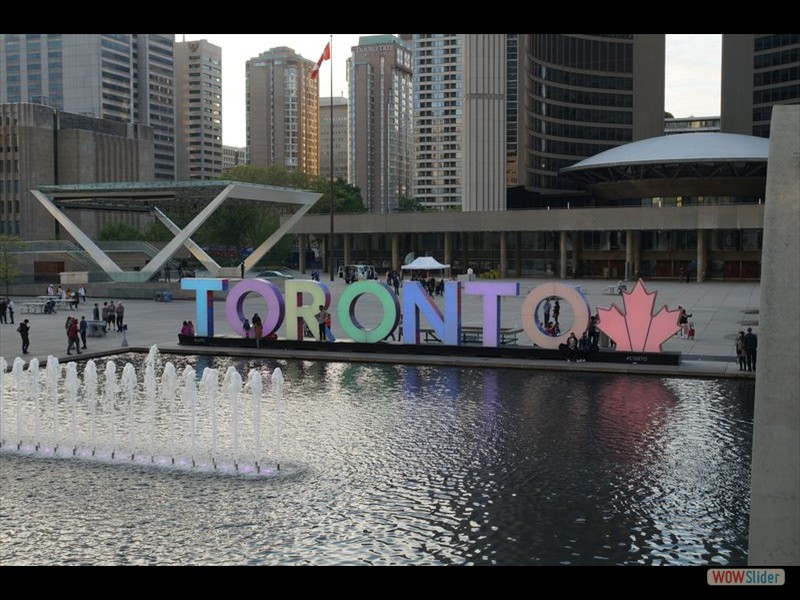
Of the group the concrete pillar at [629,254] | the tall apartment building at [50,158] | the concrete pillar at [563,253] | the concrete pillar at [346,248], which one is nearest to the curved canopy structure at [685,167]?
the concrete pillar at [629,254]

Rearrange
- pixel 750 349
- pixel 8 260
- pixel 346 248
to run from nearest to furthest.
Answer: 1. pixel 750 349
2. pixel 8 260
3. pixel 346 248

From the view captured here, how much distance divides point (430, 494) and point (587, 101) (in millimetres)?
126005

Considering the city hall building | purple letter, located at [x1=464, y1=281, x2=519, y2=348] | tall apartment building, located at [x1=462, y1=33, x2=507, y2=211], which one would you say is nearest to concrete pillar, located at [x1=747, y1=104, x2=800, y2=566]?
purple letter, located at [x1=464, y1=281, x2=519, y2=348]

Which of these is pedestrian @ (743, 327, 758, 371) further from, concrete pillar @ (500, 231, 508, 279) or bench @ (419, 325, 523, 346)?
concrete pillar @ (500, 231, 508, 279)

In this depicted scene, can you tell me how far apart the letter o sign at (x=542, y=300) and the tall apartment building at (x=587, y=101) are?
97190 millimetres

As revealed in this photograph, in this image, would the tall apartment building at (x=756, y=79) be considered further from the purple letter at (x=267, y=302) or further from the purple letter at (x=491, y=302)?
the purple letter at (x=267, y=302)

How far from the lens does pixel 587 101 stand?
132375 millimetres

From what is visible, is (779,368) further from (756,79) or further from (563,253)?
(756,79)

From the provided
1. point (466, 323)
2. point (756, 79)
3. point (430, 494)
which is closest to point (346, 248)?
point (466, 323)

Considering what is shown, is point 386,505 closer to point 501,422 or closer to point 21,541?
point 21,541

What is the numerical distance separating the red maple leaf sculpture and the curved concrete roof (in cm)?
6726

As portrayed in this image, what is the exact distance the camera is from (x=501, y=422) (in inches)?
792

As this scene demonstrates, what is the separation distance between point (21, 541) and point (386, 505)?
5415 millimetres
